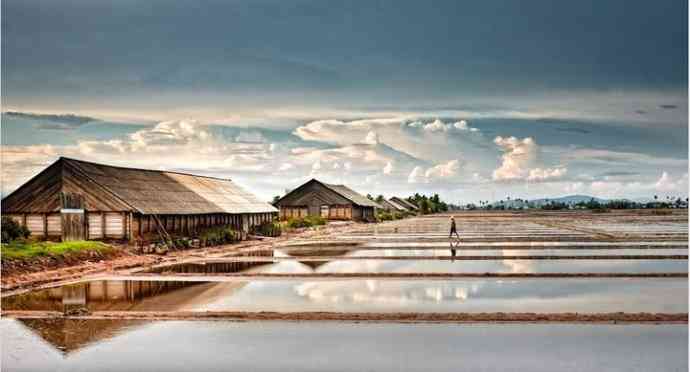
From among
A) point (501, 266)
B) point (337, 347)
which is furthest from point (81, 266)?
point (337, 347)

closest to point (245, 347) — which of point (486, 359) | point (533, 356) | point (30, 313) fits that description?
point (486, 359)

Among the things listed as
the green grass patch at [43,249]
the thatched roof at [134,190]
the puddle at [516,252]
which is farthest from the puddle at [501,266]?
the thatched roof at [134,190]

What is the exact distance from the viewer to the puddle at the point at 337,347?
1055 centimetres

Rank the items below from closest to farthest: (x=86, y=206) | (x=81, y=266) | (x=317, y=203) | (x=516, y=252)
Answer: (x=81, y=266), (x=516, y=252), (x=86, y=206), (x=317, y=203)

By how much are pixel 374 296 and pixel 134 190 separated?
900 inches

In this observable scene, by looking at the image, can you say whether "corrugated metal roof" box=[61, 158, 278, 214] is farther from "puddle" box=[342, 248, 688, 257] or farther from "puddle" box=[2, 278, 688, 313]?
"puddle" box=[2, 278, 688, 313]

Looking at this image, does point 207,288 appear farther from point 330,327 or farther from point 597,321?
point 597,321

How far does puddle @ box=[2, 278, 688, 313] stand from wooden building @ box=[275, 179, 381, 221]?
201ft

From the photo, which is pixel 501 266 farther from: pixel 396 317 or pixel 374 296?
pixel 396 317

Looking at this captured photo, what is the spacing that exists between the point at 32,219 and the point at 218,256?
950 cm

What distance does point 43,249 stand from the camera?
86.0ft

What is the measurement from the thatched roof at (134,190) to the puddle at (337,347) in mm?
20511

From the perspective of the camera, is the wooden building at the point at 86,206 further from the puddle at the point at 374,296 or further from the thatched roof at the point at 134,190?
the puddle at the point at 374,296

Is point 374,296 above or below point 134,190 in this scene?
below
